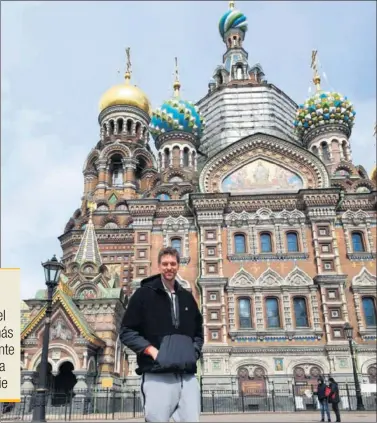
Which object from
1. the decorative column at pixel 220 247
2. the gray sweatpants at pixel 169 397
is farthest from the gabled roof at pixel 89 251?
the gray sweatpants at pixel 169 397

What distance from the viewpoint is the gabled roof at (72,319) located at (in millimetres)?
16062

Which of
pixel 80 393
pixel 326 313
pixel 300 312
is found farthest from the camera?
pixel 300 312

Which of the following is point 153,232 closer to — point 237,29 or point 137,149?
point 137,149

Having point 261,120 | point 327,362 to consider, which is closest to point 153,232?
point 327,362

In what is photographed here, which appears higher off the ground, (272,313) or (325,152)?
(325,152)

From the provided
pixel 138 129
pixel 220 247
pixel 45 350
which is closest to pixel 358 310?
pixel 220 247

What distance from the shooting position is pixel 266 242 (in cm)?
1977

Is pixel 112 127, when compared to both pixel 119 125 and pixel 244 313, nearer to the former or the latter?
pixel 119 125

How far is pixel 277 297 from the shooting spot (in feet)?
61.1

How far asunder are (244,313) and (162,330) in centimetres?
1586

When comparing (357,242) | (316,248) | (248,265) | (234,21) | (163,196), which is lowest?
(248,265)

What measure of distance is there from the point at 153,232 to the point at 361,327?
9345mm

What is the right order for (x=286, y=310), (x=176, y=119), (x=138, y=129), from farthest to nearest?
(x=138, y=129), (x=176, y=119), (x=286, y=310)

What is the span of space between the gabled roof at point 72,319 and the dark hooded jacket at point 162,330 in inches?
532
